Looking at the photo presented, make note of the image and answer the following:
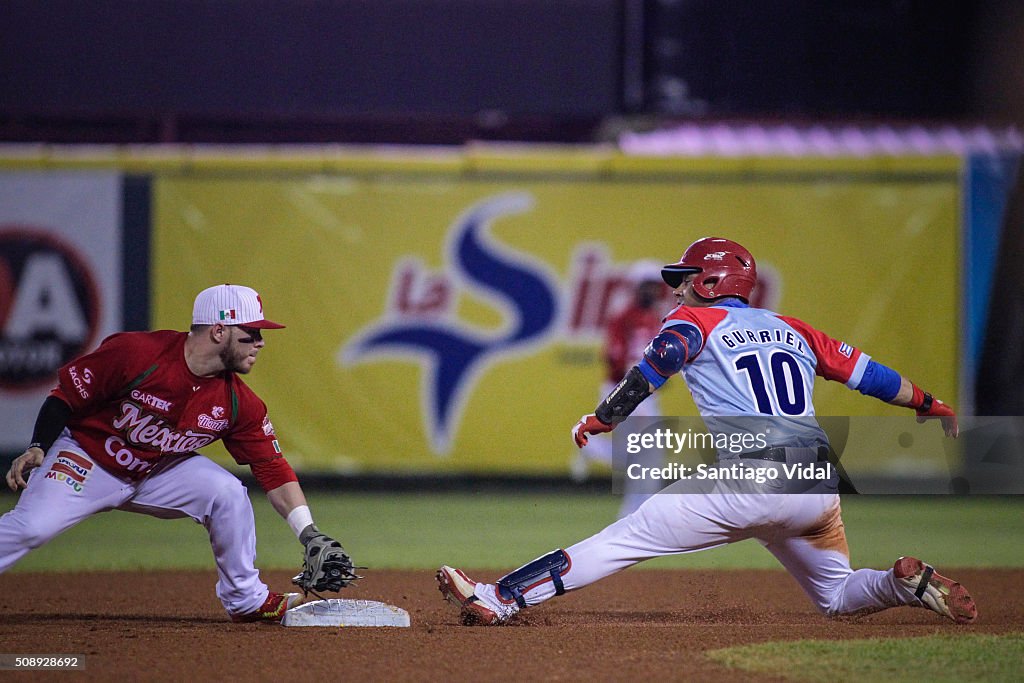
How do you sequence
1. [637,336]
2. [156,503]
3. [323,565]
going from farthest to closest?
[637,336] < [156,503] < [323,565]

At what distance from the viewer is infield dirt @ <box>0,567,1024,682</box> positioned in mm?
4469

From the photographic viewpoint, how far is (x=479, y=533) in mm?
9781

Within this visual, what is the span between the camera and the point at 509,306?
12.5m

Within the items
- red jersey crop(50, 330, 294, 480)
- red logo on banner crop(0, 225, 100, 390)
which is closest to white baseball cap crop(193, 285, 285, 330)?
red jersey crop(50, 330, 294, 480)

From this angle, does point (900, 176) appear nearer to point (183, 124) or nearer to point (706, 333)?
point (706, 333)

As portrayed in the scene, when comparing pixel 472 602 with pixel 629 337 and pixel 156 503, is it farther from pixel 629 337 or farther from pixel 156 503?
pixel 629 337

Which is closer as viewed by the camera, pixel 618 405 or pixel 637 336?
pixel 618 405

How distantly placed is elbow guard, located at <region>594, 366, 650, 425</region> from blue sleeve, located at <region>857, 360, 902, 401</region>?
103 cm

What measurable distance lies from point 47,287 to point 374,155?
355 cm

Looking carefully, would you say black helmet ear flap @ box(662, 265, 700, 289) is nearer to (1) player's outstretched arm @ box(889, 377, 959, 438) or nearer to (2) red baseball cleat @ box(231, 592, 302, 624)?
(1) player's outstretched arm @ box(889, 377, 959, 438)

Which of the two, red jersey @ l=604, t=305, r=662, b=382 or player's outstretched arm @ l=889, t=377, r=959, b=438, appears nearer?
player's outstretched arm @ l=889, t=377, r=959, b=438

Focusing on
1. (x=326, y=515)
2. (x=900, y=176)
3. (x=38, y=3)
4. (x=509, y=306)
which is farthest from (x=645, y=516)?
(x=38, y=3)

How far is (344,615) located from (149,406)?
Answer: 1.29 metres

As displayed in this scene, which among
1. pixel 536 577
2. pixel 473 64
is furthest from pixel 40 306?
pixel 536 577
